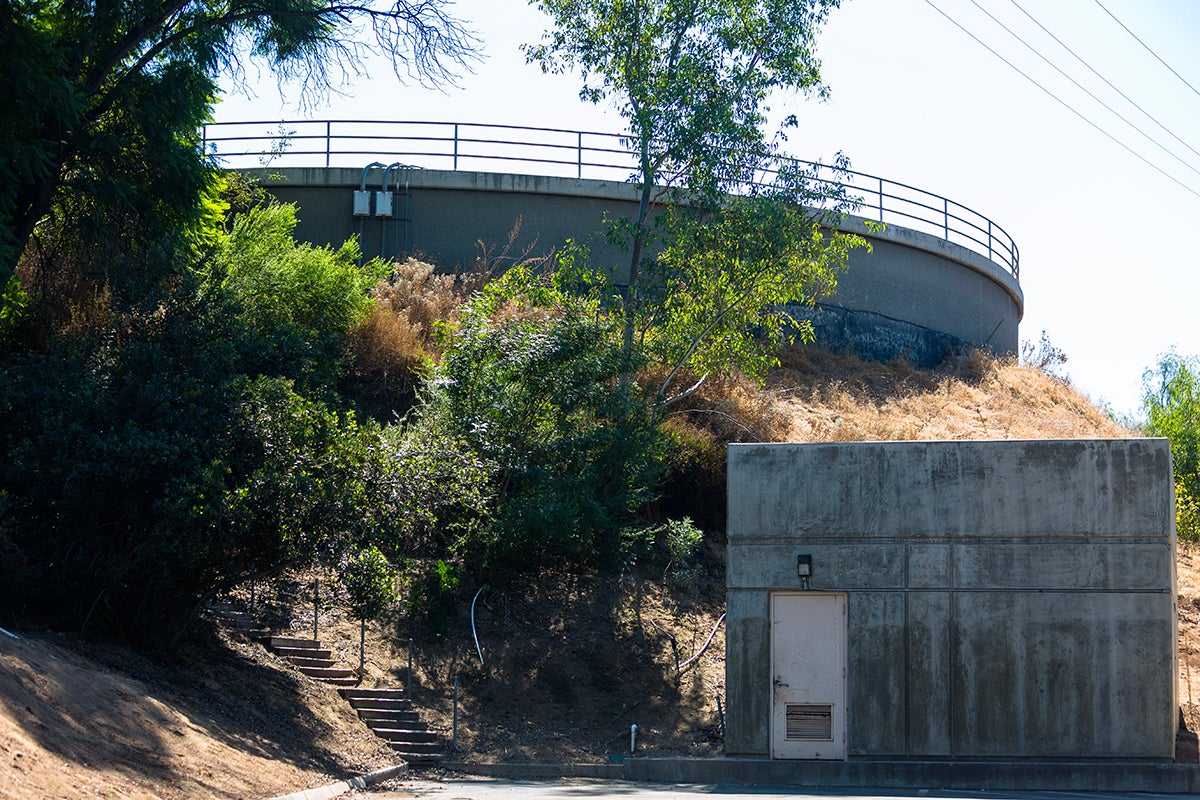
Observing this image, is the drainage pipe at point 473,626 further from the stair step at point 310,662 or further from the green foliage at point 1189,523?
the green foliage at point 1189,523

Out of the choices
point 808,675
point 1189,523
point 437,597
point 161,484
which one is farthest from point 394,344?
point 1189,523

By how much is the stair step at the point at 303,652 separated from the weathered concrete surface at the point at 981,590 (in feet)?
21.0

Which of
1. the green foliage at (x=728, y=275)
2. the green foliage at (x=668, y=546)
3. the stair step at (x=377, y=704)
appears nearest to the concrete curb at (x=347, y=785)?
the stair step at (x=377, y=704)

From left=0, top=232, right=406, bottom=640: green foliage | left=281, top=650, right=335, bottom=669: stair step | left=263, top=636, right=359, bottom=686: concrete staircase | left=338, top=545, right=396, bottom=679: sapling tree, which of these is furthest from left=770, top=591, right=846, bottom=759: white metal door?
left=281, top=650, right=335, bottom=669: stair step

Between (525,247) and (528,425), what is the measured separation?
A: 944 centimetres

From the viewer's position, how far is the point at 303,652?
59.6 ft

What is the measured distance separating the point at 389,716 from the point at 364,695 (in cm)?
55

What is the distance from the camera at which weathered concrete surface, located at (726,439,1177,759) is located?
15320 mm

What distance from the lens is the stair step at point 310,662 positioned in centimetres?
1777

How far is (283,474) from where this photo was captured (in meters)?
14.5

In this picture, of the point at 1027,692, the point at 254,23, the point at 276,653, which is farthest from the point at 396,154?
the point at 1027,692

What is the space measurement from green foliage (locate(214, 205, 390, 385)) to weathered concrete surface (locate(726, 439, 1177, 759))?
28.7ft

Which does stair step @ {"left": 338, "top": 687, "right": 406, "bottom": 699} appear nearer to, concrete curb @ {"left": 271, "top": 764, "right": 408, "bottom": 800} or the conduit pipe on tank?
concrete curb @ {"left": 271, "top": 764, "right": 408, "bottom": 800}

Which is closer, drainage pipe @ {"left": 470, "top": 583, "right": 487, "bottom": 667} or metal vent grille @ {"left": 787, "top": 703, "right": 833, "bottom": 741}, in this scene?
metal vent grille @ {"left": 787, "top": 703, "right": 833, "bottom": 741}
